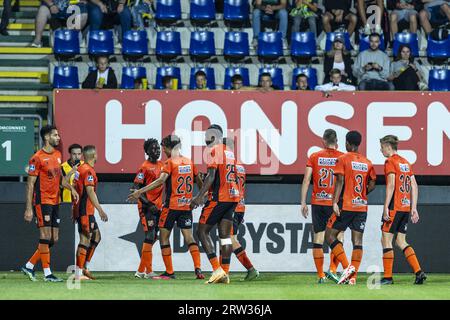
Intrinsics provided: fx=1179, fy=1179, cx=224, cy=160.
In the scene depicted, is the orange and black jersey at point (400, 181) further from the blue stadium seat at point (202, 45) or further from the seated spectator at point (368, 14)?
the seated spectator at point (368, 14)

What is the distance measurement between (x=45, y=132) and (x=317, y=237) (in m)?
3.87

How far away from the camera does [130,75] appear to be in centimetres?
2070

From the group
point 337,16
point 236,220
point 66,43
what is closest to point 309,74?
point 337,16

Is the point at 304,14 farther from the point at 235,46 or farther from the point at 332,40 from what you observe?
the point at 235,46

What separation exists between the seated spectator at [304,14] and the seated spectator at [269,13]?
0.18 m

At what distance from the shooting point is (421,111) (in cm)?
1866

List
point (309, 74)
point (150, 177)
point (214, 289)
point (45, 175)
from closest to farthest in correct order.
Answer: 1. point (214, 289)
2. point (45, 175)
3. point (150, 177)
4. point (309, 74)

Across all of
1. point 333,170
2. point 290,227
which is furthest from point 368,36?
point 333,170

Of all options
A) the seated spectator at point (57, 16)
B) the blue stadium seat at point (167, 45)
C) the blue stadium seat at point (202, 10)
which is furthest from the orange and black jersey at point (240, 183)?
the seated spectator at point (57, 16)

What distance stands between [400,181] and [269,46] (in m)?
6.53

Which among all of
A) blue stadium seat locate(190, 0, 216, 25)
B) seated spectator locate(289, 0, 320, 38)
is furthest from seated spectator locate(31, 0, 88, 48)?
seated spectator locate(289, 0, 320, 38)

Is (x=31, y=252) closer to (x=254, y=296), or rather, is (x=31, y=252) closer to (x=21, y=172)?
(x=21, y=172)

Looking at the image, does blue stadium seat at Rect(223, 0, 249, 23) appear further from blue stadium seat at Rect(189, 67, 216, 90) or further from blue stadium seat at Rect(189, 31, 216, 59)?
blue stadium seat at Rect(189, 67, 216, 90)

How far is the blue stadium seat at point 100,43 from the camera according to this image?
21281 millimetres
